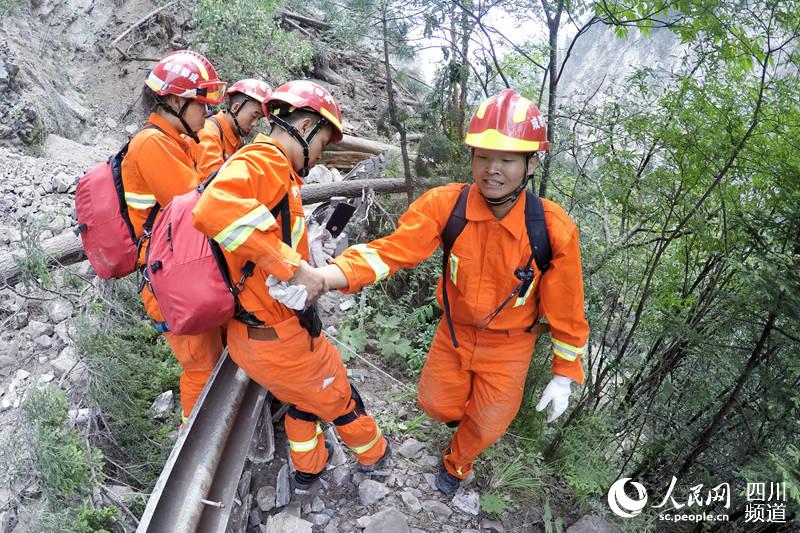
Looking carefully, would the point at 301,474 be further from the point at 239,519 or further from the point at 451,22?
the point at 451,22

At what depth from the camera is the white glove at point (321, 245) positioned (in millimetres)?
4211

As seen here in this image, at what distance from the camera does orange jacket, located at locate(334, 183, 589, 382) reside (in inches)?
97.7

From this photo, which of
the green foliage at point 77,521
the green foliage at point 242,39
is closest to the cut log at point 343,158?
the green foliage at point 242,39

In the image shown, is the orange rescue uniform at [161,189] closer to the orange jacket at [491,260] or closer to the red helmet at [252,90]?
the orange jacket at [491,260]

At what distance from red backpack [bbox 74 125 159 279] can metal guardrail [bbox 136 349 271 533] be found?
0.94 m

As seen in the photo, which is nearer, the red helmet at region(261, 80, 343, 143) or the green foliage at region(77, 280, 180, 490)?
the red helmet at region(261, 80, 343, 143)

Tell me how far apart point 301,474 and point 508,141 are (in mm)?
2230

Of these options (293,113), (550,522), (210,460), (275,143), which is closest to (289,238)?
(275,143)

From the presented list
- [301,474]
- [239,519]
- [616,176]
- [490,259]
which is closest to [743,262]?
[616,176]

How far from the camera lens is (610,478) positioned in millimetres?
3141

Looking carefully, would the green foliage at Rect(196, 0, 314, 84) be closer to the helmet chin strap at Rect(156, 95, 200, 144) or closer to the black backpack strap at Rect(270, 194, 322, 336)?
the helmet chin strap at Rect(156, 95, 200, 144)

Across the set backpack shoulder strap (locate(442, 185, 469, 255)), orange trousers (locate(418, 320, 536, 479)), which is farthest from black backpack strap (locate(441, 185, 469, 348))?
orange trousers (locate(418, 320, 536, 479))

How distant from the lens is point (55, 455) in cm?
229

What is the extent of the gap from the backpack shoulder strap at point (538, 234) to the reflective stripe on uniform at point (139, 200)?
2279mm
